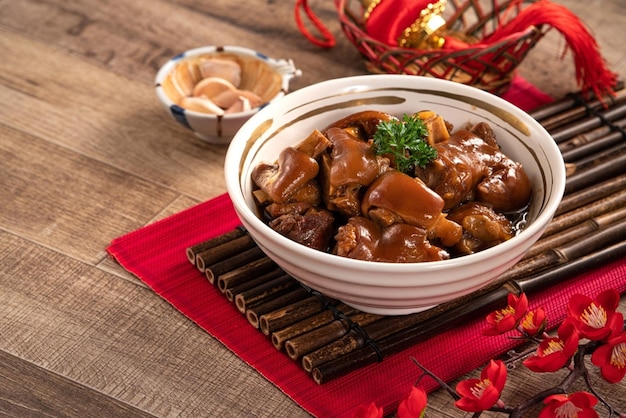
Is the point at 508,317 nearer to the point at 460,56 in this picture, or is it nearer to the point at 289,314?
the point at 289,314

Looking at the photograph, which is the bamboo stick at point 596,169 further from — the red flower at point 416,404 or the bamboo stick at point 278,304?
the red flower at point 416,404

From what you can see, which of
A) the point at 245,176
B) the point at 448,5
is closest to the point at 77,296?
the point at 245,176

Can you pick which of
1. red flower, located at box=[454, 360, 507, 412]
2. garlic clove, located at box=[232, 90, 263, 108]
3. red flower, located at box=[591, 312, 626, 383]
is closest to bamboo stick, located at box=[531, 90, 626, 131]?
garlic clove, located at box=[232, 90, 263, 108]

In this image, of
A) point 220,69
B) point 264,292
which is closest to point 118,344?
point 264,292

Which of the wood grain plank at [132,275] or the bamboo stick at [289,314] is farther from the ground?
the bamboo stick at [289,314]

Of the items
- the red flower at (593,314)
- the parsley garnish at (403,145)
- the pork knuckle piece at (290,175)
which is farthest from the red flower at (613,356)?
the pork knuckle piece at (290,175)

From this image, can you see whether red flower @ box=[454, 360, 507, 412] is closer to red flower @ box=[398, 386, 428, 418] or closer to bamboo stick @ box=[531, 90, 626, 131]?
red flower @ box=[398, 386, 428, 418]

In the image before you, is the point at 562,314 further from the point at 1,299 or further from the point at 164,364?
the point at 1,299
